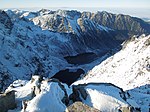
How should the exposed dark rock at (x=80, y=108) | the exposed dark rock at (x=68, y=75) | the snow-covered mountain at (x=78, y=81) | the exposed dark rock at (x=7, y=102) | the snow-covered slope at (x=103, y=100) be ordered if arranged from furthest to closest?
the exposed dark rock at (x=68, y=75) < the snow-covered mountain at (x=78, y=81) < the exposed dark rock at (x=7, y=102) < the snow-covered slope at (x=103, y=100) < the exposed dark rock at (x=80, y=108)

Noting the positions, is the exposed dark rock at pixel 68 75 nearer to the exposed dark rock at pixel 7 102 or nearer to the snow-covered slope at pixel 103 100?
the snow-covered slope at pixel 103 100

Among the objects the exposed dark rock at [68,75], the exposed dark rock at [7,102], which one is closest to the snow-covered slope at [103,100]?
the exposed dark rock at [7,102]

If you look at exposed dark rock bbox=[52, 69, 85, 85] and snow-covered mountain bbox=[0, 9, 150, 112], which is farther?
exposed dark rock bbox=[52, 69, 85, 85]

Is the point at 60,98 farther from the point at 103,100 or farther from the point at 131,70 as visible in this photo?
the point at 131,70

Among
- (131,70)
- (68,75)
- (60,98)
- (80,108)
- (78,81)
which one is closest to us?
(80,108)

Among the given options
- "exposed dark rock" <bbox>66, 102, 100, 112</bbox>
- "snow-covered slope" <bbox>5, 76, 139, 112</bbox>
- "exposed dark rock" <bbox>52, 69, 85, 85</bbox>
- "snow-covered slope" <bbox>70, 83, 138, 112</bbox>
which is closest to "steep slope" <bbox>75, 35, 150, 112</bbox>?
"snow-covered slope" <bbox>70, 83, 138, 112</bbox>

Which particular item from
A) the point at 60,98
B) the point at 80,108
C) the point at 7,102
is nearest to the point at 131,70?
the point at 60,98

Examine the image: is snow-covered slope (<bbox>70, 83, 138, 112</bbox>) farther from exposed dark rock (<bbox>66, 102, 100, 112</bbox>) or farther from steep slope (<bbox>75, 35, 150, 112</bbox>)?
steep slope (<bbox>75, 35, 150, 112</bbox>)

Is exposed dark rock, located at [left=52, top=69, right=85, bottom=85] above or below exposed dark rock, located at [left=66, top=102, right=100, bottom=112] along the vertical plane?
below

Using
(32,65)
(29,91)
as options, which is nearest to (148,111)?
(29,91)

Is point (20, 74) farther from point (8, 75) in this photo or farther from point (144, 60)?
point (144, 60)

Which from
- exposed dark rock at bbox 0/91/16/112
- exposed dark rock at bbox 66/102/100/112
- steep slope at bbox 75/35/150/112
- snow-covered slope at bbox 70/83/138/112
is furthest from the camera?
steep slope at bbox 75/35/150/112
